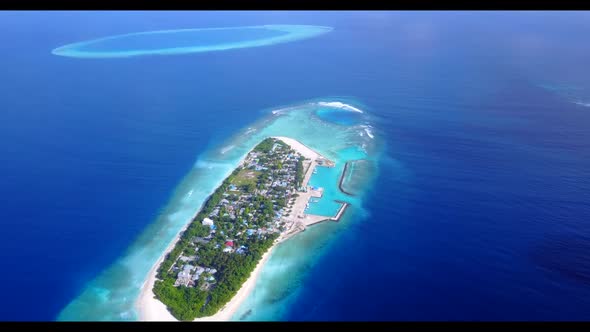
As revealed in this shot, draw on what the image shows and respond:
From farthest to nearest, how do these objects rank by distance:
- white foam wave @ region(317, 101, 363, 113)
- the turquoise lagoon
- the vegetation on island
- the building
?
white foam wave @ region(317, 101, 363, 113) < the building < the vegetation on island < the turquoise lagoon

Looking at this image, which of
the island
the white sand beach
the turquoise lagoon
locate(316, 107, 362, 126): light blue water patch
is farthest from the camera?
locate(316, 107, 362, 126): light blue water patch

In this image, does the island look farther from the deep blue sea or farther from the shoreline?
the deep blue sea

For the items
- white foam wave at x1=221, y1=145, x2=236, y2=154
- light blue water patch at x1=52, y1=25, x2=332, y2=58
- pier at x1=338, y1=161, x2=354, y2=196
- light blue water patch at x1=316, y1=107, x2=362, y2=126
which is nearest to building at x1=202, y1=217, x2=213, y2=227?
pier at x1=338, y1=161, x2=354, y2=196

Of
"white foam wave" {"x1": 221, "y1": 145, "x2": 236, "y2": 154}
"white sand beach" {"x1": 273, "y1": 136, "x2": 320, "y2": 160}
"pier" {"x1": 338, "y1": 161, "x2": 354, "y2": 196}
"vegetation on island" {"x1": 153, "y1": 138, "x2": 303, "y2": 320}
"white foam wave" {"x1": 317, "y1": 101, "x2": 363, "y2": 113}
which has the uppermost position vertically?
"white foam wave" {"x1": 317, "y1": 101, "x2": 363, "y2": 113}

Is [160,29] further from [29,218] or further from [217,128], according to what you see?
[29,218]

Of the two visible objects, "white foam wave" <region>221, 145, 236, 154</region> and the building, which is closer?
the building

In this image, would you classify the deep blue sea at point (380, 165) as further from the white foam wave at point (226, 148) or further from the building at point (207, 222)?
the building at point (207, 222)
